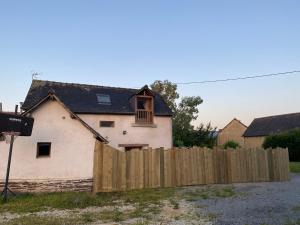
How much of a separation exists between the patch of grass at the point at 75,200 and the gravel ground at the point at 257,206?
2.08 m

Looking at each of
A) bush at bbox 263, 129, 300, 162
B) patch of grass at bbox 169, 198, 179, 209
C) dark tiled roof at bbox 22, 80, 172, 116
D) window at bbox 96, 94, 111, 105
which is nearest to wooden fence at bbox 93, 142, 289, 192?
patch of grass at bbox 169, 198, 179, 209

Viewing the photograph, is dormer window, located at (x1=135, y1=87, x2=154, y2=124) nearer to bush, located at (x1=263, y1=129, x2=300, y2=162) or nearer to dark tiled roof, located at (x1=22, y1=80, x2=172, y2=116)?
dark tiled roof, located at (x1=22, y1=80, x2=172, y2=116)

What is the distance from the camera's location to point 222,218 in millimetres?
8477

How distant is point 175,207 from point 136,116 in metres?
12.7

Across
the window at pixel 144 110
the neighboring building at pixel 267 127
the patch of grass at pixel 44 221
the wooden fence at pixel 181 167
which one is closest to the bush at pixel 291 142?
the neighboring building at pixel 267 127

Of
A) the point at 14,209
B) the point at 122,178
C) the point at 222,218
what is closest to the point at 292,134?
the point at 122,178

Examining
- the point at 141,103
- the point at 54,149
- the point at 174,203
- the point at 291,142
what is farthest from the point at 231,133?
the point at 174,203

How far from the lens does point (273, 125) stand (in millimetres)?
45250

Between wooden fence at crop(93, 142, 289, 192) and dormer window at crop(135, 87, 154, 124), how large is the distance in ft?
25.2

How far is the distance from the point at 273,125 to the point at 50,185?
125 ft

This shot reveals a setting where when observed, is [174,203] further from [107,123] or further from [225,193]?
[107,123]

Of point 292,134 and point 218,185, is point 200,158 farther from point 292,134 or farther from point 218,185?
point 292,134

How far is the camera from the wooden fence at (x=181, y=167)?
13641mm

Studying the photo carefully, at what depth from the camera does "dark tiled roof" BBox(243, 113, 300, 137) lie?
42438mm
